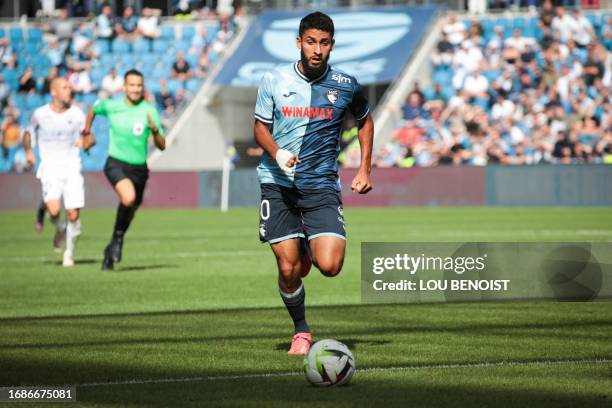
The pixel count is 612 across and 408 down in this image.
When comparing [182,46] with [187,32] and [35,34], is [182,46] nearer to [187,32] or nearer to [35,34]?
[187,32]

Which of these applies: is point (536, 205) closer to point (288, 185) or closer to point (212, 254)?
point (212, 254)

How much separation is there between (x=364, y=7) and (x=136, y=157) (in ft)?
78.8

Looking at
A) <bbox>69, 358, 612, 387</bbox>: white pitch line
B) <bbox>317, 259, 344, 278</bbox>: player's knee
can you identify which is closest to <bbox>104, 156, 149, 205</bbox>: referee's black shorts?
<bbox>317, 259, 344, 278</bbox>: player's knee

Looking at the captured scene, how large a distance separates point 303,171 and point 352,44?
29.8 metres

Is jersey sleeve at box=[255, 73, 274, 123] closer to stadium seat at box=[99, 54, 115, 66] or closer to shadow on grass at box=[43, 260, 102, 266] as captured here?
shadow on grass at box=[43, 260, 102, 266]

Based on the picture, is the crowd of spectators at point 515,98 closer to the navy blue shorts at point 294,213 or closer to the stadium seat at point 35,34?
the stadium seat at point 35,34

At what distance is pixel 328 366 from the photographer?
7.63 m

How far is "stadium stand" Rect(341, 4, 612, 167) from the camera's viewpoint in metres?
33.5

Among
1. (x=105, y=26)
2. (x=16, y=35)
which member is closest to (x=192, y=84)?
(x=105, y=26)

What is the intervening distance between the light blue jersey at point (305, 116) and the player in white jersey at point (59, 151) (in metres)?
9.25

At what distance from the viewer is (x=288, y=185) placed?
30.7ft

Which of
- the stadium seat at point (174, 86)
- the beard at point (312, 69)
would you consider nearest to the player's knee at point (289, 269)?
the beard at point (312, 69)

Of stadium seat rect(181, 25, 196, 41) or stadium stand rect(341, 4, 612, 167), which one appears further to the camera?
stadium seat rect(181, 25, 196, 41)

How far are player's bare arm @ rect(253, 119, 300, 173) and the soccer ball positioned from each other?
1.51 meters
